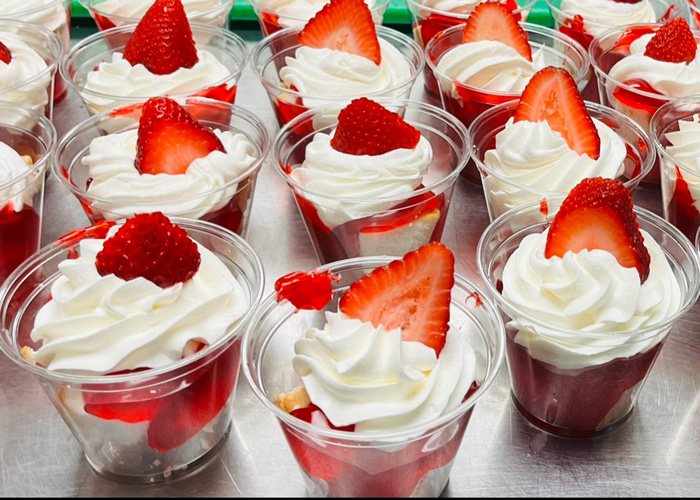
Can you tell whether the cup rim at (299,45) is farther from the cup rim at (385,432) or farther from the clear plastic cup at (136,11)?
the cup rim at (385,432)

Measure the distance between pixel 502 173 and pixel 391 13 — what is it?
1.50 metres

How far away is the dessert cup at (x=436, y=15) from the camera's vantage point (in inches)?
123

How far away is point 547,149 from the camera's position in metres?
2.32

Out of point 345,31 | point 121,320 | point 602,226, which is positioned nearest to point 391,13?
point 345,31

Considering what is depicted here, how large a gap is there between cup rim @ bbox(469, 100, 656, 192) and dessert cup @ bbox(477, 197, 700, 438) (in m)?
0.16

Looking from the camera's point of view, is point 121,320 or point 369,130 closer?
point 121,320

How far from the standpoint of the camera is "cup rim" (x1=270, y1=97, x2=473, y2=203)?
222cm

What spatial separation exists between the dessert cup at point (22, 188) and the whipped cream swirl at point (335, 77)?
776 mm

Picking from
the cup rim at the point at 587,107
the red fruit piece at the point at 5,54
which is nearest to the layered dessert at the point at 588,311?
the cup rim at the point at 587,107

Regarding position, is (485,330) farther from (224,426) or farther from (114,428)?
(114,428)

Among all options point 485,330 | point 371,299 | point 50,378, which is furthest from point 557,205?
point 50,378

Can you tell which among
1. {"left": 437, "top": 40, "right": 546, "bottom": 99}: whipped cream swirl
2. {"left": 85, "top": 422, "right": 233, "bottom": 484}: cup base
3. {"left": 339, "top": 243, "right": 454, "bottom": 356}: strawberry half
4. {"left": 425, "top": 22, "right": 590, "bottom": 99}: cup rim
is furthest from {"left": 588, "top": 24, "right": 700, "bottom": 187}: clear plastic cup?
{"left": 85, "top": 422, "right": 233, "bottom": 484}: cup base

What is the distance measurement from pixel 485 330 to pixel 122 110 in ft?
4.56

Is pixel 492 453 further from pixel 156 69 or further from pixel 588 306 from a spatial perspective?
pixel 156 69
